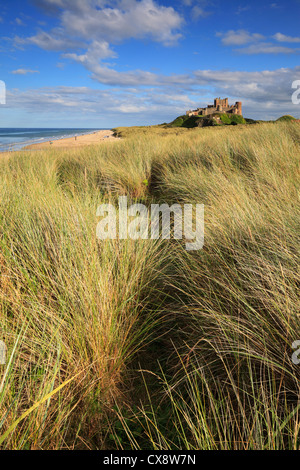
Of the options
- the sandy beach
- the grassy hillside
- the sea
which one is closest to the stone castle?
the sea

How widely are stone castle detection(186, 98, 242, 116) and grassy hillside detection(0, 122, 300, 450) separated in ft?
128

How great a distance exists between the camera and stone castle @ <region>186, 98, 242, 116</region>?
36441 mm

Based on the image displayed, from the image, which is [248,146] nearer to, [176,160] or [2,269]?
[176,160]

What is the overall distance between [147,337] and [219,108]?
42.3 m

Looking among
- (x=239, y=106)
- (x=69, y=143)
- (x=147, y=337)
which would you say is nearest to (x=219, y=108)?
(x=239, y=106)

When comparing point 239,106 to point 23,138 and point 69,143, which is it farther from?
point 69,143


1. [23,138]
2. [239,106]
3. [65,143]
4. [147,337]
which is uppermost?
[239,106]

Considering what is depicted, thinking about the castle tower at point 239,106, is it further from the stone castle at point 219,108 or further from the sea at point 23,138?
the sea at point 23,138

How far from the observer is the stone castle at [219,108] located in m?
36.4

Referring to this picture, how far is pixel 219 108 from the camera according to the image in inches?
1510

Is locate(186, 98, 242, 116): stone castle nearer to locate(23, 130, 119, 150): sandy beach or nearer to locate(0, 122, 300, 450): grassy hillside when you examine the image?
locate(23, 130, 119, 150): sandy beach

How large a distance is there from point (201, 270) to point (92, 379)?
891mm

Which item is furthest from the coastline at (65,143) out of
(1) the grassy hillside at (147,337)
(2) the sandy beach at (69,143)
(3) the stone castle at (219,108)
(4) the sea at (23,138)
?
(3) the stone castle at (219,108)

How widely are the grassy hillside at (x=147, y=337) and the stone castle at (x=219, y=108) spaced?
128ft
